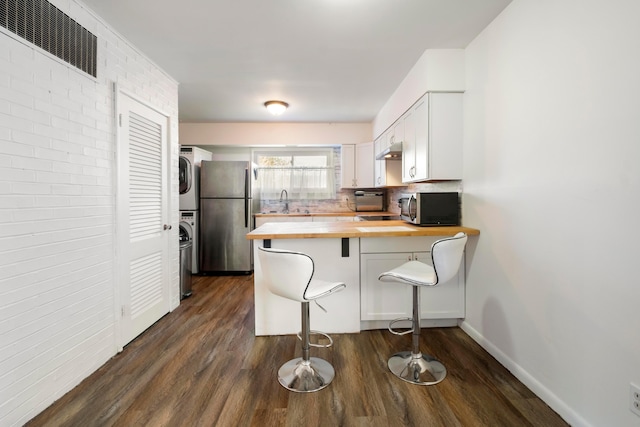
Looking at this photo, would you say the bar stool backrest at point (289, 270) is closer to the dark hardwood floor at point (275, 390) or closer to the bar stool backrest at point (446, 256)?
the dark hardwood floor at point (275, 390)

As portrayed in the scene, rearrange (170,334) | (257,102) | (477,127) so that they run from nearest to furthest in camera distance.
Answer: (477,127)
(170,334)
(257,102)

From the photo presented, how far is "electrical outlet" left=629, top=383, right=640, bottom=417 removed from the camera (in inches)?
47.3

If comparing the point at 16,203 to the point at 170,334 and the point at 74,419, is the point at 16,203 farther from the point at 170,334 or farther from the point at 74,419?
the point at 170,334

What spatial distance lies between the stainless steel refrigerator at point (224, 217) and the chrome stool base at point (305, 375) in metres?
2.75

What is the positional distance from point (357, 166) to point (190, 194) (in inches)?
108

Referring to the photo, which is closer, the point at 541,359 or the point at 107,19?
the point at 541,359

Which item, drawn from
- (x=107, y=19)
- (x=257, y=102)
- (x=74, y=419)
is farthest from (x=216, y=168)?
(x=74, y=419)

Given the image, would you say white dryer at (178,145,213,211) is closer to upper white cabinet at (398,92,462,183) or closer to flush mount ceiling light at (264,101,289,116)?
flush mount ceiling light at (264,101,289,116)

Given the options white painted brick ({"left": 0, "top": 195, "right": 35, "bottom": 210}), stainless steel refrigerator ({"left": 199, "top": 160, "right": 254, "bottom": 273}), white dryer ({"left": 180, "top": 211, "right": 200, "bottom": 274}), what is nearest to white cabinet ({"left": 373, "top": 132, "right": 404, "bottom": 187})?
stainless steel refrigerator ({"left": 199, "top": 160, "right": 254, "bottom": 273})

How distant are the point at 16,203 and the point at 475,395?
278 centimetres

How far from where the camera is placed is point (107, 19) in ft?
6.85

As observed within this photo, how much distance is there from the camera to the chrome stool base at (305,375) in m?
1.79

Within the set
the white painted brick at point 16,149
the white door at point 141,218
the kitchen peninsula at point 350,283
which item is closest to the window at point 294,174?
the white door at point 141,218

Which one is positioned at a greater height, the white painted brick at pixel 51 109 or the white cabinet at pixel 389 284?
the white painted brick at pixel 51 109
